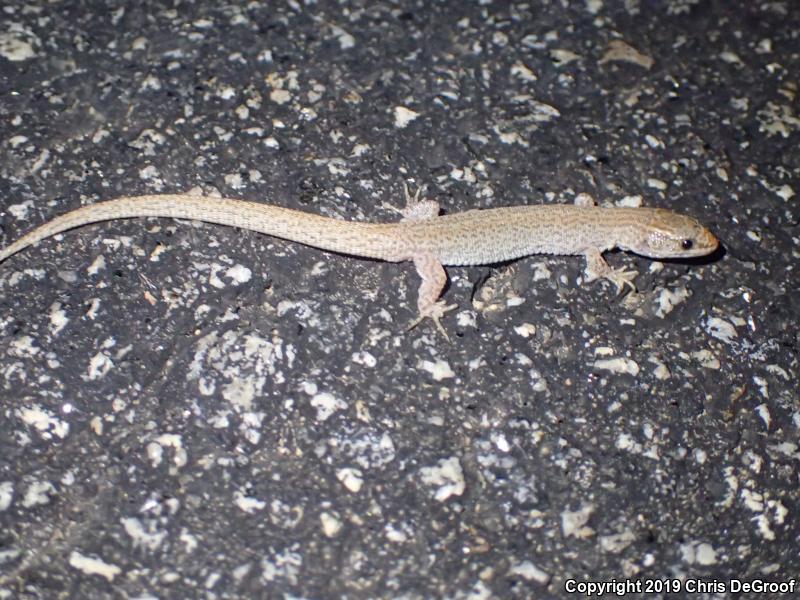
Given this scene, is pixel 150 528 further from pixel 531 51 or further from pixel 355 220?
pixel 531 51

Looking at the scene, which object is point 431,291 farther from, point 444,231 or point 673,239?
point 673,239

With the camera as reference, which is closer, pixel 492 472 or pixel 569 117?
pixel 492 472

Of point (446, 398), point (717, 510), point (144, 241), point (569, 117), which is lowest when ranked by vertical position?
point (717, 510)

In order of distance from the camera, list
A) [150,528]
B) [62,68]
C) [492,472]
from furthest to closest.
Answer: [62,68] < [492,472] < [150,528]

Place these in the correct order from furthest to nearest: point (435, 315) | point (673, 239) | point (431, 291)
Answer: point (673, 239), point (431, 291), point (435, 315)

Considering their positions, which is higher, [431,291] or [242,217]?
[242,217]

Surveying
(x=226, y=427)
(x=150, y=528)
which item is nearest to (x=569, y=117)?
(x=226, y=427)

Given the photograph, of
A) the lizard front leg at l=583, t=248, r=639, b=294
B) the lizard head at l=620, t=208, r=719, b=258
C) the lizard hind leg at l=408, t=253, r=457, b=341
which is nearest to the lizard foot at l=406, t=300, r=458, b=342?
the lizard hind leg at l=408, t=253, r=457, b=341

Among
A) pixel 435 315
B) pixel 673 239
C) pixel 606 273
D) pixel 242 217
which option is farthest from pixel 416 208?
pixel 673 239
